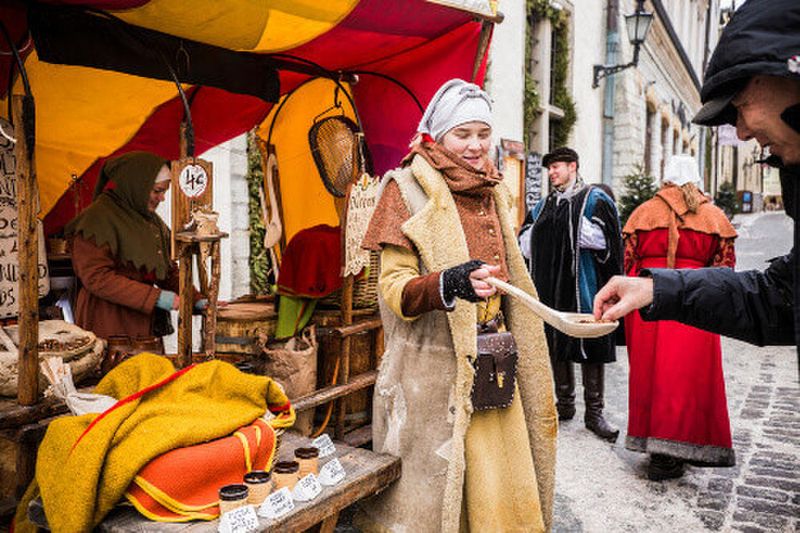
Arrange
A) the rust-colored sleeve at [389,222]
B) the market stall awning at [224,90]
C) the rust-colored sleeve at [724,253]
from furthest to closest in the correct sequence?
the rust-colored sleeve at [724,253] < the market stall awning at [224,90] < the rust-colored sleeve at [389,222]

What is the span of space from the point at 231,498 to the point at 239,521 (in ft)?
0.24

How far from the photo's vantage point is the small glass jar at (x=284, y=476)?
2.13 meters

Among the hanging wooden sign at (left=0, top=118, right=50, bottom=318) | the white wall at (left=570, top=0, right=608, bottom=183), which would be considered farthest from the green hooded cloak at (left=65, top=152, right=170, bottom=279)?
the white wall at (left=570, top=0, right=608, bottom=183)

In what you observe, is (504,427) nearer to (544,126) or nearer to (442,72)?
(442,72)

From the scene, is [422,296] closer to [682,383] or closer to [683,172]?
[682,383]

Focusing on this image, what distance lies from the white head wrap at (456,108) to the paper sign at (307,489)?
1.33m

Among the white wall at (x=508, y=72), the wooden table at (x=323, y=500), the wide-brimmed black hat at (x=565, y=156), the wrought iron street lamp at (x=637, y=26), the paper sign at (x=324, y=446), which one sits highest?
the wrought iron street lamp at (x=637, y=26)

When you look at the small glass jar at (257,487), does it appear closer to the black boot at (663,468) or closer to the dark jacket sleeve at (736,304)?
the dark jacket sleeve at (736,304)

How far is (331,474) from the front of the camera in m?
2.32

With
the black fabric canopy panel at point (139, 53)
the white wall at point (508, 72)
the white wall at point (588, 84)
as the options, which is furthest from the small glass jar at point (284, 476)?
the white wall at point (588, 84)

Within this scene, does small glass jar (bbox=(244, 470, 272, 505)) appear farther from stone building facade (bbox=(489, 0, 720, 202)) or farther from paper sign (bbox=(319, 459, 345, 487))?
stone building facade (bbox=(489, 0, 720, 202))

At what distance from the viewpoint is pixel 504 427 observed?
2.39 meters

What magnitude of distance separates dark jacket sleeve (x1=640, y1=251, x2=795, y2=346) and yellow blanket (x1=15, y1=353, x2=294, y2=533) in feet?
4.56

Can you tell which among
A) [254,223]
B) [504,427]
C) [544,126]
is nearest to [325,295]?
[504,427]
